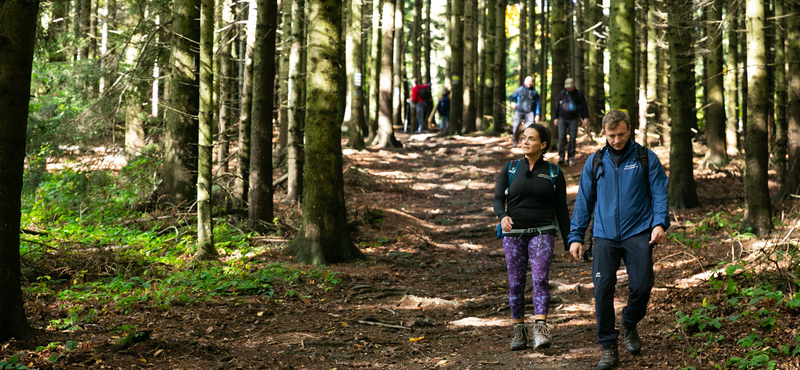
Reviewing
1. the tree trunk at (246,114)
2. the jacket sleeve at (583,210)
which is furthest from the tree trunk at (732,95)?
the jacket sleeve at (583,210)

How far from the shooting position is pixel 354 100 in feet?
64.3

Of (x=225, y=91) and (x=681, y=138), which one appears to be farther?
(x=225, y=91)

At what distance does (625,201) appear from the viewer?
4.66m

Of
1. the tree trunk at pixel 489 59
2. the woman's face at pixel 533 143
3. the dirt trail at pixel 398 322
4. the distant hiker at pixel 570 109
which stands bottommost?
the dirt trail at pixel 398 322

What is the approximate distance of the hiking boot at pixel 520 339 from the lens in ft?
17.6

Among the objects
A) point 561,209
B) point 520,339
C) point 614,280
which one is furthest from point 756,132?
point 520,339

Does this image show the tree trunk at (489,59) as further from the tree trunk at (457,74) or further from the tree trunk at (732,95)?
the tree trunk at (732,95)

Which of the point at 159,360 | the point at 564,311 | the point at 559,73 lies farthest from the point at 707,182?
→ the point at 159,360

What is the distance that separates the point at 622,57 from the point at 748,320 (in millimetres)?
5769

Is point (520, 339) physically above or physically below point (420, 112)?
below

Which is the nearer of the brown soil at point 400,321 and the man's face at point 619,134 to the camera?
the man's face at point 619,134

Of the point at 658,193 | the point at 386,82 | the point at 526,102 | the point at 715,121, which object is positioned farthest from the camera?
the point at 386,82

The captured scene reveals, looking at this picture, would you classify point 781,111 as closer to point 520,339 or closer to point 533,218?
point 533,218

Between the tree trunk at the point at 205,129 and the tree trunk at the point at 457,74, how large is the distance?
16.5m
